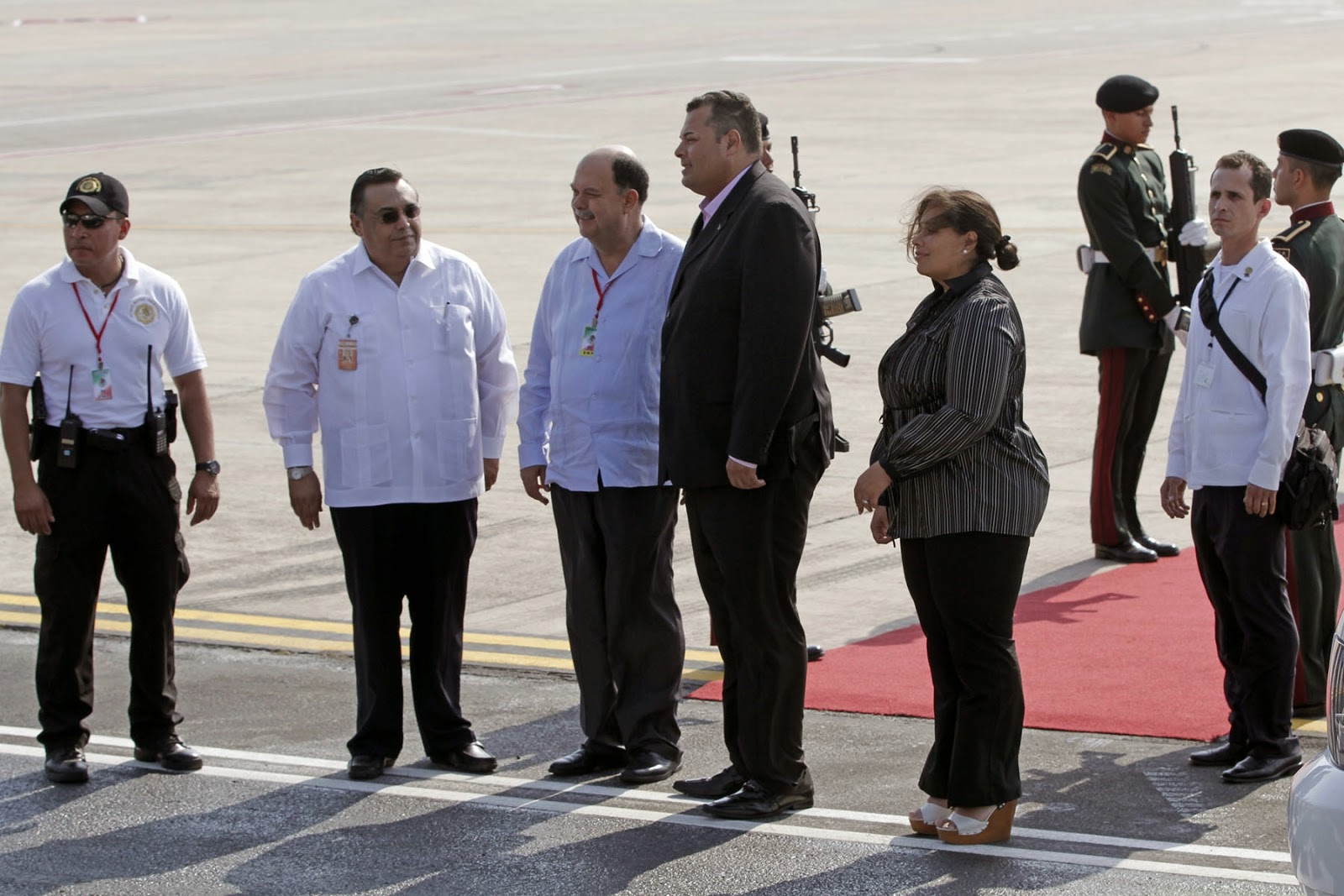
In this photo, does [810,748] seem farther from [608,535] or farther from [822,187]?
[822,187]

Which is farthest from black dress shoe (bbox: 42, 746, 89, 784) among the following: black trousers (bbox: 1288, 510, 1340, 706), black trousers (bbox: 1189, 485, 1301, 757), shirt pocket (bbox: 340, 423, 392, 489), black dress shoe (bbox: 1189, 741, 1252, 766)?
black trousers (bbox: 1288, 510, 1340, 706)

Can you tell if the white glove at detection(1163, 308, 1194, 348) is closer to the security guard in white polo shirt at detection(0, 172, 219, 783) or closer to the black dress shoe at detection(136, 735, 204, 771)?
the security guard in white polo shirt at detection(0, 172, 219, 783)

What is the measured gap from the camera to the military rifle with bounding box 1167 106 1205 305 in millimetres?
9055

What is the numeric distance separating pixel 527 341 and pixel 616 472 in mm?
8628

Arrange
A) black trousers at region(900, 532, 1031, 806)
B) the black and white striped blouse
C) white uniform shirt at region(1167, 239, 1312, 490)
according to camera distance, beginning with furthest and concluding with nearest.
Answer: white uniform shirt at region(1167, 239, 1312, 490) → black trousers at region(900, 532, 1031, 806) → the black and white striped blouse

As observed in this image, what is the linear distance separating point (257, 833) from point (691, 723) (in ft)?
5.79

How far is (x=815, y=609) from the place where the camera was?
9.02 metres

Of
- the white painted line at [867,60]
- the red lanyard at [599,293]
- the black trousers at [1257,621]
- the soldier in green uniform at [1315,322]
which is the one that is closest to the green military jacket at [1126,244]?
the soldier in green uniform at [1315,322]

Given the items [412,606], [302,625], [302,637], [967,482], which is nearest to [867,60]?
[302,625]

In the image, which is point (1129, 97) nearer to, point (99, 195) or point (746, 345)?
point (746, 345)

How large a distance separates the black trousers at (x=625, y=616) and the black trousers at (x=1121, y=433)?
3185mm

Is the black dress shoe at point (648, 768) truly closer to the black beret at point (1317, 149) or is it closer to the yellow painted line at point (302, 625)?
the yellow painted line at point (302, 625)

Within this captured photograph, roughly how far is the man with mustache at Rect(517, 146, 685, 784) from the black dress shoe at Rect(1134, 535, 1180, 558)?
349 cm

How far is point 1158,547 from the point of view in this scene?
9.74 meters
